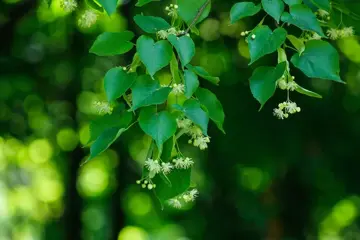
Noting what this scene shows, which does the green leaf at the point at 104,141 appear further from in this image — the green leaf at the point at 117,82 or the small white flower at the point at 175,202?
the small white flower at the point at 175,202

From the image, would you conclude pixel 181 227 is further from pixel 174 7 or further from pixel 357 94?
pixel 174 7

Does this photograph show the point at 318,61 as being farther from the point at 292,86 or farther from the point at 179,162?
the point at 179,162

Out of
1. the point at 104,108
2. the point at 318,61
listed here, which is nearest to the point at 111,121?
the point at 104,108

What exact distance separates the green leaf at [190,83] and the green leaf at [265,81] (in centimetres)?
14

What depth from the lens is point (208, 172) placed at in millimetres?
6445

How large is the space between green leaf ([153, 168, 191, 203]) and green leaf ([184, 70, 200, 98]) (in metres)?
0.18

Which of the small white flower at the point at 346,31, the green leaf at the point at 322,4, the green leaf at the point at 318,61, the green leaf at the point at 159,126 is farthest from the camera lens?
the small white flower at the point at 346,31

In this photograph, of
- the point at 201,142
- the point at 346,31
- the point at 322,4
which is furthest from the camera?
the point at 346,31

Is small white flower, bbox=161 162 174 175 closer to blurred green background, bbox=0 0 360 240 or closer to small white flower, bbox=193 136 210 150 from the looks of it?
small white flower, bbox=193 136 210 150

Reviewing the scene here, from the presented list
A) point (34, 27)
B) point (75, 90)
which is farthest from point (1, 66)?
point (75, 90)

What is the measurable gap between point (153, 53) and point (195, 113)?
0.16 meters

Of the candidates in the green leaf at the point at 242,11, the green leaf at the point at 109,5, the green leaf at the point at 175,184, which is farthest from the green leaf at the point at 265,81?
the green leaf at the point at 109,5

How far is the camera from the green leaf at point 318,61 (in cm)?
150

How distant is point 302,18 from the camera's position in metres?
1.50
